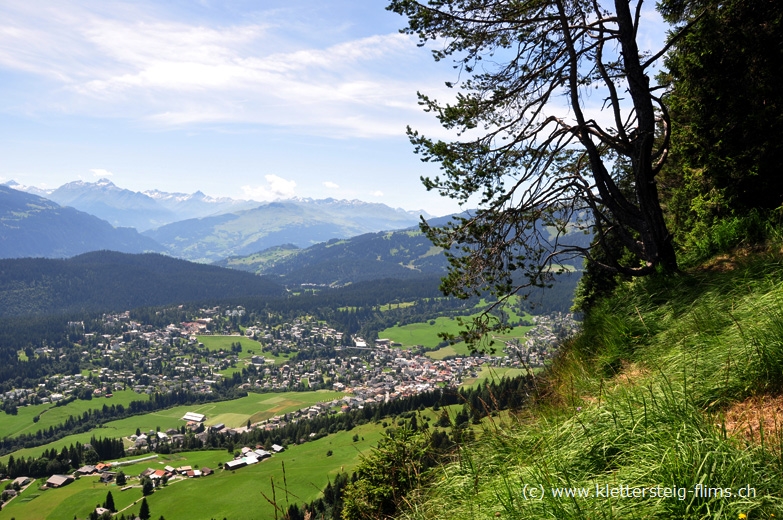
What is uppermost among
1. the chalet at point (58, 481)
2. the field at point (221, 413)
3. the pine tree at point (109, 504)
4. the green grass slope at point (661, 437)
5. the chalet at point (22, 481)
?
the green grass slope at point (661, 437)

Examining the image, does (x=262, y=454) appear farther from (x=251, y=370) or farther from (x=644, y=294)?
(x=251, y=370)

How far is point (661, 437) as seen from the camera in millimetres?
2947

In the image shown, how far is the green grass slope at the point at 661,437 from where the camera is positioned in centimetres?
244

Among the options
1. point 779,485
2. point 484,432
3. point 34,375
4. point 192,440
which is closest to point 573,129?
point 484,432

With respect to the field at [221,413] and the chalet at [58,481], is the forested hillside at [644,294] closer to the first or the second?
the chalet at [58,481]

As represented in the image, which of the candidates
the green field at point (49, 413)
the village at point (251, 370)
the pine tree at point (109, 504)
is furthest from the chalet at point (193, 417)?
the pine tree at point (109, 504)

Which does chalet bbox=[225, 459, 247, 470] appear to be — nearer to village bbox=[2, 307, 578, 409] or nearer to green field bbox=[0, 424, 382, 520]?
green field bbox=[0, 424, 382, 520]

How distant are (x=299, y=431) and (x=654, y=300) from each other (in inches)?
3486

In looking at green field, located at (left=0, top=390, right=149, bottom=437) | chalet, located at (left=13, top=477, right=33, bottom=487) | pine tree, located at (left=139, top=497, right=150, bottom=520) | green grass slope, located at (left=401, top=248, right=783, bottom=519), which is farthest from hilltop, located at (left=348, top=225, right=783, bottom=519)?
green field, located at (left=0, top=390, right=149, bottom=437)

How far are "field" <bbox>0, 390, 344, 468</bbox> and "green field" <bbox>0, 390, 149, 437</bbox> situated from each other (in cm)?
1484

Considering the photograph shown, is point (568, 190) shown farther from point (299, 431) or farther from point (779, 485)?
point (299, 431)

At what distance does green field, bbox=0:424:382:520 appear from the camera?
56875 mm

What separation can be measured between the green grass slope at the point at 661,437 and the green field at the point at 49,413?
147971 millimetres

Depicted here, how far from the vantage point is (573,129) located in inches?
357
